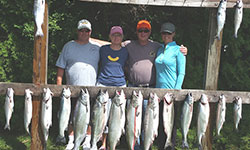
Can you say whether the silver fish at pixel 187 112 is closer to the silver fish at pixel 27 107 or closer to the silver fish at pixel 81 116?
the silver fish at pixel 81 116

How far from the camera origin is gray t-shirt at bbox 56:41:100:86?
157 inches

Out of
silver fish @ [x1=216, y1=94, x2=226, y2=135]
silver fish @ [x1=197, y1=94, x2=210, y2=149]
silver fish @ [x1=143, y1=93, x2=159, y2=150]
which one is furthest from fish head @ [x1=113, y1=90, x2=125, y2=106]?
silver fish @ [x1=216, y1=94, x2=226, y2=135]

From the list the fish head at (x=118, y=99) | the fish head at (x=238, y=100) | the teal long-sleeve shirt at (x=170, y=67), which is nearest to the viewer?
the fish head at (x=118, y=99)

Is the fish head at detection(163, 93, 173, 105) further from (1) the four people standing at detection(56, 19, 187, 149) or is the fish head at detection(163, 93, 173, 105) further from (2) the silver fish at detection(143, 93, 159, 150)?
(1) the four people standing at detection(56, 19, 187, 149)

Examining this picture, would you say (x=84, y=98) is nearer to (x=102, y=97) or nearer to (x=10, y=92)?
(x=102, y=97)

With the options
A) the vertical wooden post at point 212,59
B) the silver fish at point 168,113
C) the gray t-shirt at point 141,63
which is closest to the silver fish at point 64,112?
the gray t-shirt at point 141,63

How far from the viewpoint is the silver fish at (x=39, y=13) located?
358cm

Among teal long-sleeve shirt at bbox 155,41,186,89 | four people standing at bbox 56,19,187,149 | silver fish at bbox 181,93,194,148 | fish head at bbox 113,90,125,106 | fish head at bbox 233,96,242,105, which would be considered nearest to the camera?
fish head at bbox 113,90,125,106

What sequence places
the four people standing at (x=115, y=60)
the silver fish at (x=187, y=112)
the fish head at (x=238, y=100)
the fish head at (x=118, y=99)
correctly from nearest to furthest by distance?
the fish head at (x=118, y=99)
the silver fish at (x=187, y=112)
the fish head at (x=238, y=100)
the four people standing at (x=115, y=60)

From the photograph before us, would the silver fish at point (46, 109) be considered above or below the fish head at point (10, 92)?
below

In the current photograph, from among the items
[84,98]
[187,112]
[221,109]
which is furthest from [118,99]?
[221,109]

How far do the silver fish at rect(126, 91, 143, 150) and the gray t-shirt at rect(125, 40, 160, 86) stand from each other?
19.5 inches

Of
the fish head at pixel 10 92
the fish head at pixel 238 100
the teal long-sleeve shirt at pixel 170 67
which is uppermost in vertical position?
the teal long-sleeve shirt at pixel 170 67

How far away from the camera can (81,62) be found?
399 cm
